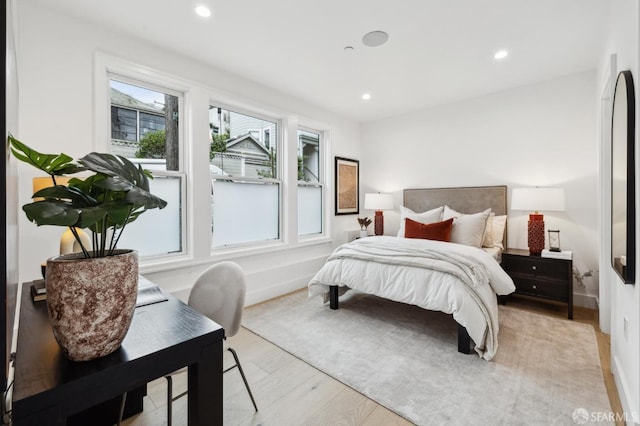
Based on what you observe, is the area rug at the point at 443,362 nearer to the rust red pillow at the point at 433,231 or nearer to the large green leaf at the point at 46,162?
the rust red pillow at the point at 433,231

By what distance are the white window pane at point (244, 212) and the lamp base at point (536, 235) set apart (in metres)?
2.97

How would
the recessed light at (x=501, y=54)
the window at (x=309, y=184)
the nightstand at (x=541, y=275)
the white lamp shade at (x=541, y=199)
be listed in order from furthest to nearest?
1. the window at (x=309, y=184)
2. the white lamp shade at (x=541, y=199)
3. the nightstand at (x=541, y=275)
4. the recessed light at (x=501, y=54)

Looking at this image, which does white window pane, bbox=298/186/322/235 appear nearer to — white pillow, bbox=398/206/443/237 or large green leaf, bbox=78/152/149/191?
white pillow, bbox=398/206/443/237

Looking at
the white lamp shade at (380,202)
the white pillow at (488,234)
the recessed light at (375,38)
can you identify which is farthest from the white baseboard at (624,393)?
the white lamp shade at (380,202)

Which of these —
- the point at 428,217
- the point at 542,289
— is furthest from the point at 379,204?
the point at 542,289

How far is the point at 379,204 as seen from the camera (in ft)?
14.9

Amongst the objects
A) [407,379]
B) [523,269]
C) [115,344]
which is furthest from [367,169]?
[115,344]

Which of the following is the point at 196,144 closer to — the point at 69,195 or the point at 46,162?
the point at 46,162

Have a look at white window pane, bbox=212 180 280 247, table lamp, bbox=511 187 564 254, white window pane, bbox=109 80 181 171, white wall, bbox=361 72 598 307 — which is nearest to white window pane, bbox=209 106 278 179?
white window pane, bbox=212 180 280 247

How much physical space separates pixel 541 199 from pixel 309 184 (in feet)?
9.16

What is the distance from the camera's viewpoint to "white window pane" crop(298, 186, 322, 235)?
14.2ft

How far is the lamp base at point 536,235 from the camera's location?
3199mm

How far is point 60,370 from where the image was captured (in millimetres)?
848

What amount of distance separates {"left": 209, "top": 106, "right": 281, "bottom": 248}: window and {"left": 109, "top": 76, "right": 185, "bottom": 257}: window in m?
0.38
